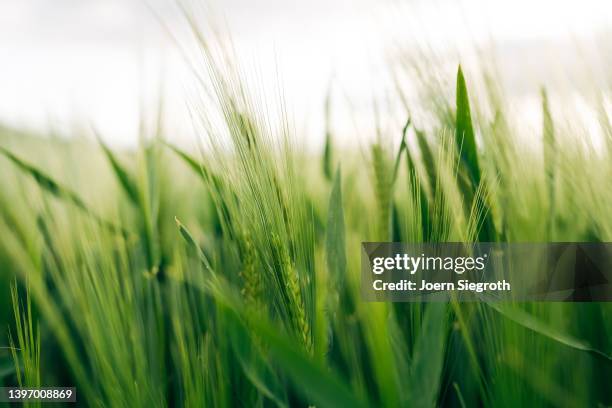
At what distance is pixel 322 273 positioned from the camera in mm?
344

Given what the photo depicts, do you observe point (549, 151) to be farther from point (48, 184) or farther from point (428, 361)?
point (48, 184)

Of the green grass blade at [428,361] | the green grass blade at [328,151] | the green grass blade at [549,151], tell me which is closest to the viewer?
the green grass blade at [428,361]

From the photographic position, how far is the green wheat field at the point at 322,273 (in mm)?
333

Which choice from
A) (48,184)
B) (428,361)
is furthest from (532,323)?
(48,184)

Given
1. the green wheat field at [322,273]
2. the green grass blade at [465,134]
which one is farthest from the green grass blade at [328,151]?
the green grass blade at [465,134]

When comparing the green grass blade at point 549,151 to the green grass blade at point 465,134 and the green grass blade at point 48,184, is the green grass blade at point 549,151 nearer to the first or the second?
the green grass blade at point 465,134

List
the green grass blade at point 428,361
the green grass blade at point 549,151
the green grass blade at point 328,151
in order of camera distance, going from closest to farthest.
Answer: the green grass blade at point 428,361 → the green grass blade at point 549,151 → the green grass blade at point 328,151

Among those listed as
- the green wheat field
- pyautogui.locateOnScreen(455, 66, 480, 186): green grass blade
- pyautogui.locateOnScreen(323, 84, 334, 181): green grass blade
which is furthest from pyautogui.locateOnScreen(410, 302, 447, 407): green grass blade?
pyautogui.locateOnScreen(323, 84, 334, 181): green grass blade

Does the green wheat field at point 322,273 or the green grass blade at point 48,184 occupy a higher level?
the green grass blade at point 48,184

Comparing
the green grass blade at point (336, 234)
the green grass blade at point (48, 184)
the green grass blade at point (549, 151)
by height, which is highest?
the green grass blade at point (48, 184)

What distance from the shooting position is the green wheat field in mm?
333

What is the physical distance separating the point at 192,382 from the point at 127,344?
0.06m

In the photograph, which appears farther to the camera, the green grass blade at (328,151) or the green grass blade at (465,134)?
the green grass blade at (328,151)

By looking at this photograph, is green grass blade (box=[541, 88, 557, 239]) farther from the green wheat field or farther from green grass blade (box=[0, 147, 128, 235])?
green grass blade (box=[0, 147, 128, 235])
